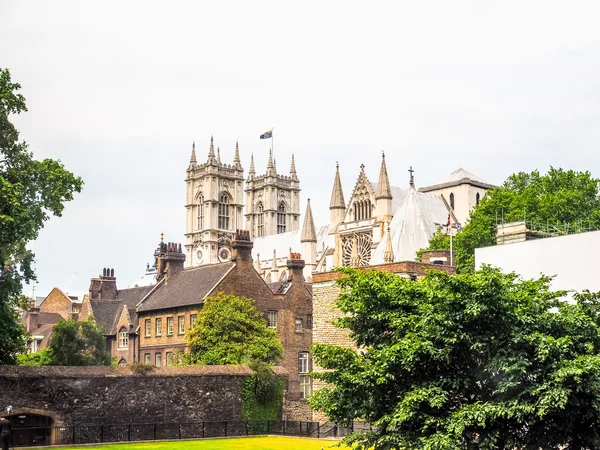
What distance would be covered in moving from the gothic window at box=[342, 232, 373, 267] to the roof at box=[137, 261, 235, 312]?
40.2 m

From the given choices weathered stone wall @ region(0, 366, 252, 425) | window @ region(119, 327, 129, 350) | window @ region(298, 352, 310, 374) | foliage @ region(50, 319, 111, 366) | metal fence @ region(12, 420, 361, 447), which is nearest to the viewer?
metal fence @ region(12, 420, 361, 447)

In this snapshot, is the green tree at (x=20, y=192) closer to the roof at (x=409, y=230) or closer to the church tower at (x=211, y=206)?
the roof at (x=409, y=230)

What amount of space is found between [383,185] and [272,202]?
6808 cm

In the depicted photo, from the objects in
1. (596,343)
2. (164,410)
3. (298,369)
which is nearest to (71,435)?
(164,410)

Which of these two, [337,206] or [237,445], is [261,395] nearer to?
[237,445]

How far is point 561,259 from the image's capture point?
35594mm

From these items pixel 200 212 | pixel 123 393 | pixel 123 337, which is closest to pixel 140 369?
pixel 123 393

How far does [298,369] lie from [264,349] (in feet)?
29.1

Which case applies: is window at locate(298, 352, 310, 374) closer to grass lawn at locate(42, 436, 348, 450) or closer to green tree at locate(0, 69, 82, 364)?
grass lawn at locate(42, 436, 348, 450)

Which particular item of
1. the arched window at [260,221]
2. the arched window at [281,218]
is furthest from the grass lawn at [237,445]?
the arched window at [281,218]

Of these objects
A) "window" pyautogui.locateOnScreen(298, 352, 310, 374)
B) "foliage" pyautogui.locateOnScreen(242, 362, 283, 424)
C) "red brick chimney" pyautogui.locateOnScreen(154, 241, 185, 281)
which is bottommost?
"foliage" pyautogui.locateOnScreen(242, 362, 283, 424)

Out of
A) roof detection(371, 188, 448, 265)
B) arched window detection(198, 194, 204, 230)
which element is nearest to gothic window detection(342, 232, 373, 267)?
roof detection(371, 188, 448, 265)

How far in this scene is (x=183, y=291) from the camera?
60219 millimetres

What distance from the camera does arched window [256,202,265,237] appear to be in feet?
558
